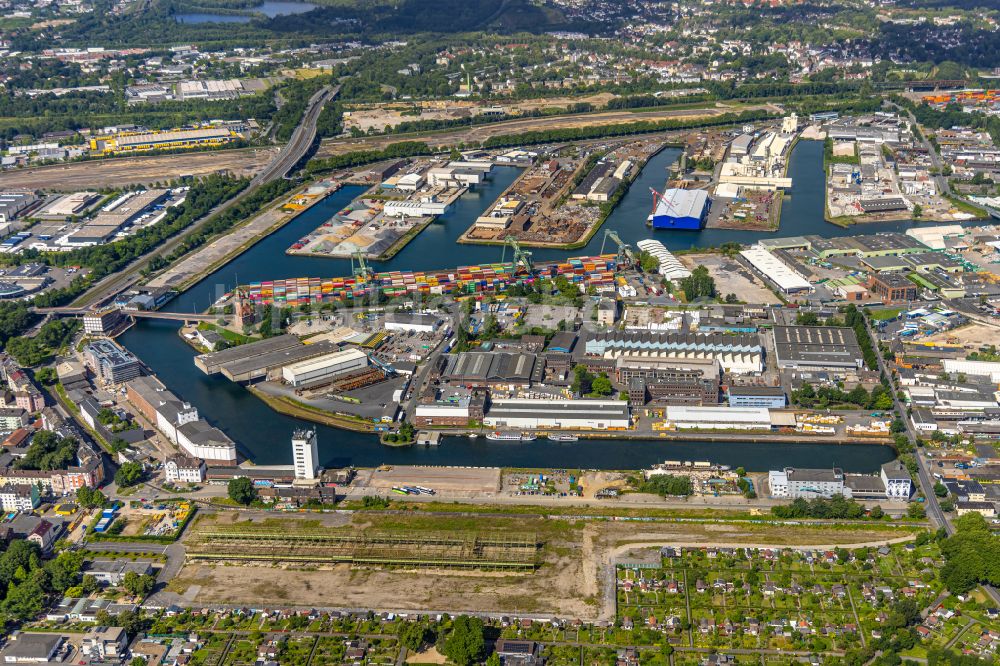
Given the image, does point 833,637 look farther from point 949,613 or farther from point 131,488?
point 131,488

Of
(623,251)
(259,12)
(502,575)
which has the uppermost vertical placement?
(259,12)

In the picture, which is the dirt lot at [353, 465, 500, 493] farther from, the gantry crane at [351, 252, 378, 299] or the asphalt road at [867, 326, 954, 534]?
the gantry crane at [351, 252, 378, 299]

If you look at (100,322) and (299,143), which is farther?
(299,143)

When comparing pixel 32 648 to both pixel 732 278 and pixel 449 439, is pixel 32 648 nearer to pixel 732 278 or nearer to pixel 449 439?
pixel 449 439

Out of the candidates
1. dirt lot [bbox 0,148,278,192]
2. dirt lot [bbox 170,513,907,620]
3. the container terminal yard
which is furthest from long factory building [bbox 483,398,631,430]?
dirt lot [bbox 0,148,278,192]

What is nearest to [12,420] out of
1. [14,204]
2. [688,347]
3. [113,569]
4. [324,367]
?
[324,367]

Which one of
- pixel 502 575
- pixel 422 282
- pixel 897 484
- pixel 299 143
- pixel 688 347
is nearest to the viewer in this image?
pixel 502 575

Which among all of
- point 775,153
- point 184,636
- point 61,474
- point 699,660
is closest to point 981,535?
point 699,660

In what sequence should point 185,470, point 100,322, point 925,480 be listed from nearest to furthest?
point 925,480, point 185,470, point 100,322
